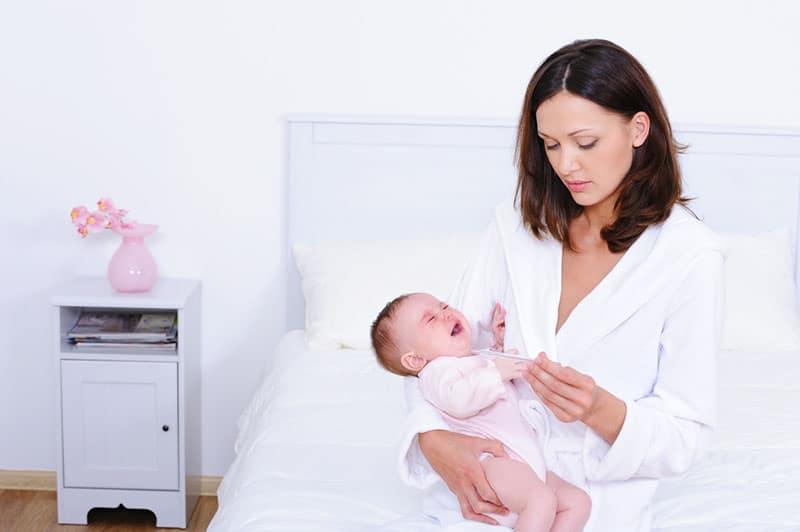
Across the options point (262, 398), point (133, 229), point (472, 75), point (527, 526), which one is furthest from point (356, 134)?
point (527, 526)

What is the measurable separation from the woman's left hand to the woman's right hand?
0.15 meters

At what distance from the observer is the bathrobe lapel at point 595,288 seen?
1523mm

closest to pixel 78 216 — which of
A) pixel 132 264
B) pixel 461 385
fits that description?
pixel 132 264

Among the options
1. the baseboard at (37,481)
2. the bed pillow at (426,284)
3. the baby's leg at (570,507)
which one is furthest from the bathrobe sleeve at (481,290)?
the baseboard at (37,481)

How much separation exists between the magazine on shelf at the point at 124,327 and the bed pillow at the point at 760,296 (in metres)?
1.60

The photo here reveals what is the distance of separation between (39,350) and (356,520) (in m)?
1.86

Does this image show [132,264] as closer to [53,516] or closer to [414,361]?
[53,516]

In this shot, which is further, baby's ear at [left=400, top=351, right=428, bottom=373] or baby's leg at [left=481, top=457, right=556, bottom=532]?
baby's ear at [left=400, top=351, right=428, bottom=373]

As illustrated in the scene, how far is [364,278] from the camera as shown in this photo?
2877mm

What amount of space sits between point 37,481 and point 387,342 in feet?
6.49

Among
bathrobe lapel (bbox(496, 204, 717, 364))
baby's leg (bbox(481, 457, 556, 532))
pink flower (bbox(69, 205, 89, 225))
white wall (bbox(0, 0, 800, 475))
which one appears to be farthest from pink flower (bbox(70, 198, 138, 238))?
baby's leg (bbox(481, 457, 556, 532))

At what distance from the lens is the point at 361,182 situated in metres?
3.12

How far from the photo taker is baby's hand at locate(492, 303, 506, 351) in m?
1.74

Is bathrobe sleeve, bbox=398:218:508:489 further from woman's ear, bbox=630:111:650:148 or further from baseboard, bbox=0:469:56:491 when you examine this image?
baseboard, bbox=0:469:56:491
